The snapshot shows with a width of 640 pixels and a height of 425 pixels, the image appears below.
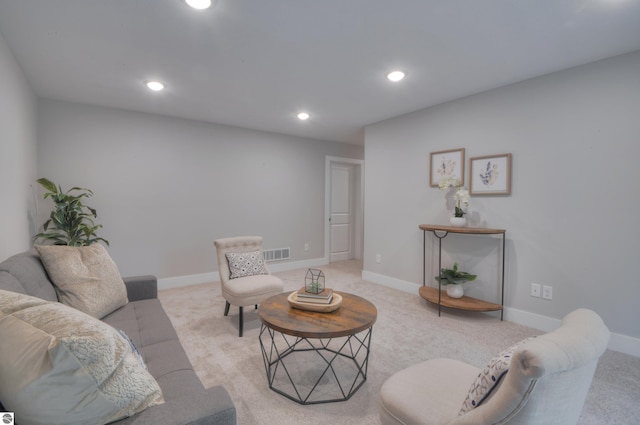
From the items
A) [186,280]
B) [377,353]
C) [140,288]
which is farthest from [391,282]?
[140,288]

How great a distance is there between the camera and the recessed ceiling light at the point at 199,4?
174cm

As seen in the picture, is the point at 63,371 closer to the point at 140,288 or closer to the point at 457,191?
the point at 140,288

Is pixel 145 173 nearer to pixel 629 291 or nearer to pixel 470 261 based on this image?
pixel 470 261

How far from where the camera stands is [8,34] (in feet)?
6.93

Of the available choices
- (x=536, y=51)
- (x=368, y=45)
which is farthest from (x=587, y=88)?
(x=368, y=45)

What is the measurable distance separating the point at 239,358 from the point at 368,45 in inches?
103

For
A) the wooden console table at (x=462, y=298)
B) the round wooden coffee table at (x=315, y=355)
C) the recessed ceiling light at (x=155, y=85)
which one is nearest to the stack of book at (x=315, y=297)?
the round wooden coffee table at (x=315, y=355)

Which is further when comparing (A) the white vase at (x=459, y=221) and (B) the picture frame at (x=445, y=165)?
(B) the picture frame at (x=445, y=165)

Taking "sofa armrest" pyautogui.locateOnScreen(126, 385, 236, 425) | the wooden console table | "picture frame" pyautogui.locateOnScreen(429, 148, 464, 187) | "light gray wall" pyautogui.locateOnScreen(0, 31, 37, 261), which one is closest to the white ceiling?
"light gray wall" pyautogui.locateOnScreen(0, 31, 37, 261)

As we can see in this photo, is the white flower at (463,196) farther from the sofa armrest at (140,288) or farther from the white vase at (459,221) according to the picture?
the sofa armrest at (140,288)

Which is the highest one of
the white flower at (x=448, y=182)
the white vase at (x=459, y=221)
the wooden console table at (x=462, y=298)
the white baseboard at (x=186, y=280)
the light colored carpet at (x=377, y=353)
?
the white flower at (x=448, y=182)

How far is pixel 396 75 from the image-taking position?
2.75 meters

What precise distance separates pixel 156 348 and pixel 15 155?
2.20m

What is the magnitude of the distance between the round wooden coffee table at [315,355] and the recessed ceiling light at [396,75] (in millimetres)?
2030
